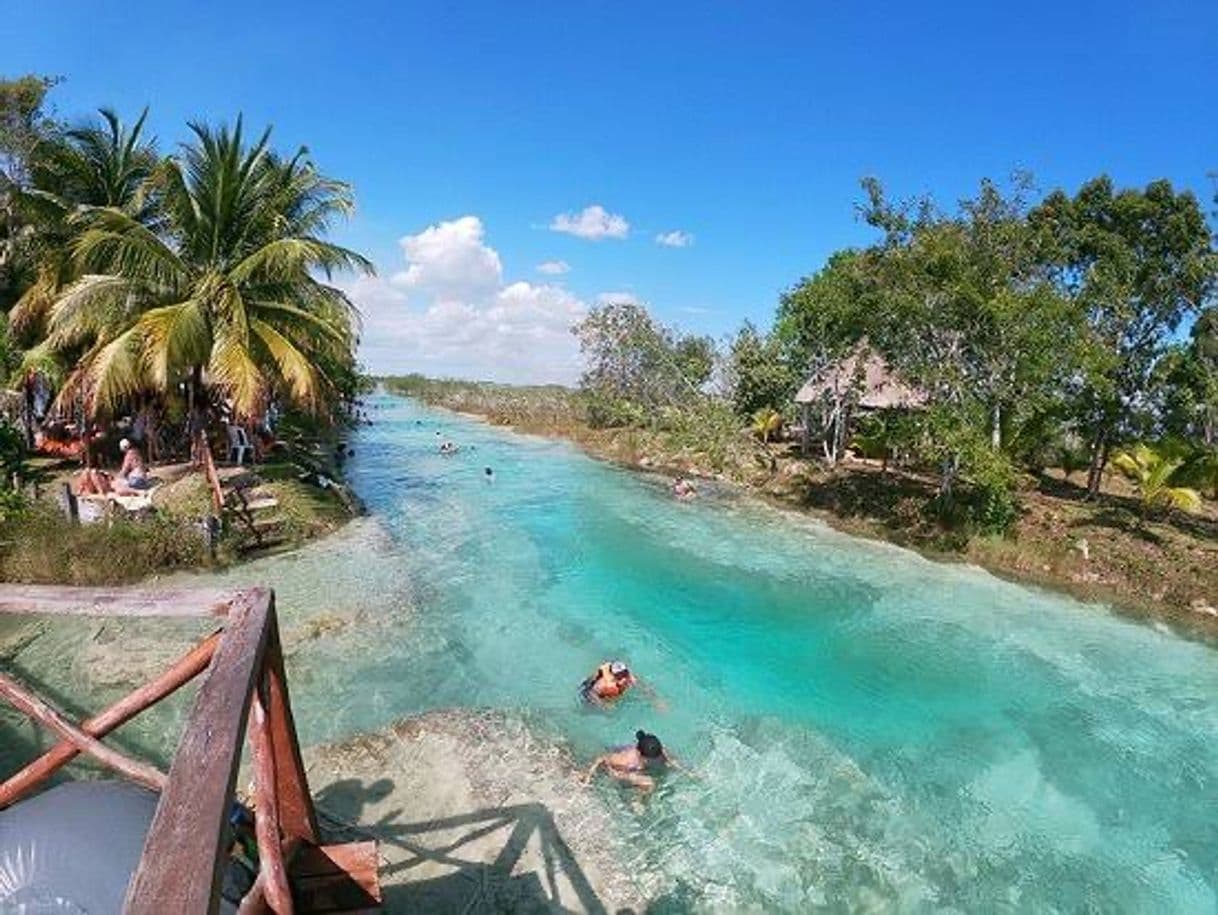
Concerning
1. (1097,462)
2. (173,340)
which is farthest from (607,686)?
(1097,462)

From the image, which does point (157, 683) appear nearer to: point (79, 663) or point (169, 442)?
point (79, 663)

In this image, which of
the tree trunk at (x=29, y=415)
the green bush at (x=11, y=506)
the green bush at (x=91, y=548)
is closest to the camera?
the green bush at (x=91, y=548)

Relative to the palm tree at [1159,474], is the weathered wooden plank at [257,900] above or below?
below

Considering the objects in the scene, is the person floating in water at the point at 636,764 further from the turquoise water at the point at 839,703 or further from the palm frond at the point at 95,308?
the palm frond at the point at 95,308

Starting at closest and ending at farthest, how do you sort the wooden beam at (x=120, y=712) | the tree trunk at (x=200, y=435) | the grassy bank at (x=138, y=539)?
the wooden beam at (x=120, y=712) → the grassy bank at (x=138, y=539) → the tree trunk at (x=200, y=435)

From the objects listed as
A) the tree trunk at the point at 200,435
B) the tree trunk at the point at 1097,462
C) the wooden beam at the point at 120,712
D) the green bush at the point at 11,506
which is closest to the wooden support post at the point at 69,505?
the green bush at the point at 11,506

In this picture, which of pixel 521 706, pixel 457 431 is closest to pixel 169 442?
pixel 521 706

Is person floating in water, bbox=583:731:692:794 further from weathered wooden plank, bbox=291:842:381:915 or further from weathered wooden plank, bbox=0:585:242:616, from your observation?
weathered wooden plank, bbox=0:585:242:616
